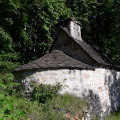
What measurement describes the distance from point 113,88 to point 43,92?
537 cm

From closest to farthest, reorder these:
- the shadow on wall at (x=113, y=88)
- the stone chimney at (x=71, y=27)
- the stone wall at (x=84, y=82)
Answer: the stone wall at (x=84, y=82) → the shadow on wall at (x=113, y=88) → the stone chimney at (x=71, y=27)

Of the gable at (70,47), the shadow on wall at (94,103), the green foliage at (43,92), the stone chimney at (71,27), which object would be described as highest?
the stone chimney at (71,27)

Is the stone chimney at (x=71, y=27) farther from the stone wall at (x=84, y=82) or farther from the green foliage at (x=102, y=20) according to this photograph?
the stone wall at (x=84, y=82)

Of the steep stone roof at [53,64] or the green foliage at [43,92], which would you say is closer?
the green foliage at [43,92]

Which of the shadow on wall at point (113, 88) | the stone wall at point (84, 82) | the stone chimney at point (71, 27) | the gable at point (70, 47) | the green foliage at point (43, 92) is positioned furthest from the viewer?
the stone chimney at point (71, 27)

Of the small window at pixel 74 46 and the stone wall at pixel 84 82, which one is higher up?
the small window at pixel 74 46

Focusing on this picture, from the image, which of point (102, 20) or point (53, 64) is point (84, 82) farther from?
point (102, 20)

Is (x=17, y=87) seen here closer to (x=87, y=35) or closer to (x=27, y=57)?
(x=27, y=57)

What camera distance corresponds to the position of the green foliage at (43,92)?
5562 millimetres

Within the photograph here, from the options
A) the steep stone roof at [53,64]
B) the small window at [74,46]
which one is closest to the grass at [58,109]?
the steep stone roof at [53,64]

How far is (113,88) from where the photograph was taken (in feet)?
28.2

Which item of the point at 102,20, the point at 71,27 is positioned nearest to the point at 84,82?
the point at 71,27

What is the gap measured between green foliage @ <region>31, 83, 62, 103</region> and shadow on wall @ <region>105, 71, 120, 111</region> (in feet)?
12.7

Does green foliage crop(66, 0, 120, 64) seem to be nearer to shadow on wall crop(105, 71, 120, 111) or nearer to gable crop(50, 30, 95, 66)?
shadow on wall crop(105, 71, 120, 111)
